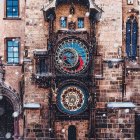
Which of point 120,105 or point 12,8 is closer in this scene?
point 120,105

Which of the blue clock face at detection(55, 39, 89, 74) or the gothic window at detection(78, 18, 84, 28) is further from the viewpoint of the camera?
the gothic window at detection(78, 18, 84, 28)

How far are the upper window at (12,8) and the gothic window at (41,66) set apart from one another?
3.49 metres

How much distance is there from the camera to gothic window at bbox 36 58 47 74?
24.7m

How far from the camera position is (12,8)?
26.8 meters

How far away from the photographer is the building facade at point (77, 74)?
24.5 metres

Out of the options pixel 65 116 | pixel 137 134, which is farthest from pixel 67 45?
pixel 137 134

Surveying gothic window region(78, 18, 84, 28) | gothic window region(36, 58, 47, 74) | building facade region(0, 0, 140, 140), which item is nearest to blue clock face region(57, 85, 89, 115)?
building facade region(0, 0, 140, 140)

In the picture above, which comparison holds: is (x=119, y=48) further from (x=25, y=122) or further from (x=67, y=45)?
(x=25, y=122)

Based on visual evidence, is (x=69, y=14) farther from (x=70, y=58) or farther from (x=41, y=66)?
(x=41, y=66)

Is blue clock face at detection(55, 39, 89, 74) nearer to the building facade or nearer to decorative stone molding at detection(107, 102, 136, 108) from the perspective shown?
the building facade

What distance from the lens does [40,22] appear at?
25.0m

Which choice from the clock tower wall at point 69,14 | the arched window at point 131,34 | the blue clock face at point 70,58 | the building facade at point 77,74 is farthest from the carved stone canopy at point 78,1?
the arched window at point 131,34

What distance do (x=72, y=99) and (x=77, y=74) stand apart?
1260 millimetres

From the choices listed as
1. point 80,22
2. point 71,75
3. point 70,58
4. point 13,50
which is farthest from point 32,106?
point 80,22
